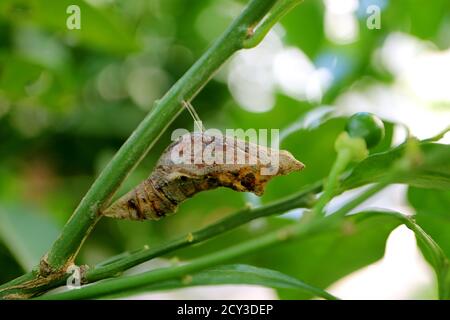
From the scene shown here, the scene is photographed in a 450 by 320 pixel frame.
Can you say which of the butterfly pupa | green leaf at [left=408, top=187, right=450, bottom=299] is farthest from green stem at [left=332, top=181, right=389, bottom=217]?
green leaf at [left=408, top=187, right=450, bottom=299]

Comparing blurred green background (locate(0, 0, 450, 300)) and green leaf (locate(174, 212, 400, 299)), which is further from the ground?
blurred green background (locate(0, 0, 450, 300))

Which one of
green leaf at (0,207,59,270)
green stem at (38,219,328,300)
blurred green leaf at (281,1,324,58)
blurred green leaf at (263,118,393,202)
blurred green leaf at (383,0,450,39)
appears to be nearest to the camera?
green stem at (38,219,328,300)

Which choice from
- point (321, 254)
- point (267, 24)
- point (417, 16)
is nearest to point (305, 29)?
point (417, 16)

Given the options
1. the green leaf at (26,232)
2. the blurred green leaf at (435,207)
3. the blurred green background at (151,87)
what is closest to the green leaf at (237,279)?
the blurred green leaf at (435,207)

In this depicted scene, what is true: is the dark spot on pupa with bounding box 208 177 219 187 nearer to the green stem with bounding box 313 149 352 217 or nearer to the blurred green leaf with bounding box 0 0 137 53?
the green stem with bounding box 313 149 352 217

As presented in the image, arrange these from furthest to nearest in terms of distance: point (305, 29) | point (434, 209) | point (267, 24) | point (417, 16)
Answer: point (305, 29), point (417, 16), point (434, 209), point (267, 24)

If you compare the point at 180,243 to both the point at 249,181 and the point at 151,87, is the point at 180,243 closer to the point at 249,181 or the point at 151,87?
the point at 249,181
